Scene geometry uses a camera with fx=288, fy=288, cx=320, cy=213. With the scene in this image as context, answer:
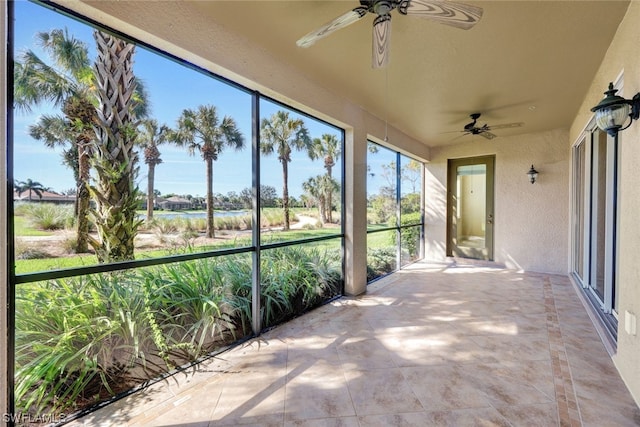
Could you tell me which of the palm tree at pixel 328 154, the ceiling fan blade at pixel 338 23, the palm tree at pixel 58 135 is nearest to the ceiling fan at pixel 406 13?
the ceiling fan blade at pixel 338 23

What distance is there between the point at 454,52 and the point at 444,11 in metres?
1.23

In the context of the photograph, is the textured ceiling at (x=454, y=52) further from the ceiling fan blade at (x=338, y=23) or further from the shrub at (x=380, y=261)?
the shrub at (x=380, y=261)

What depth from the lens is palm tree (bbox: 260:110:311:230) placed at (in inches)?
123

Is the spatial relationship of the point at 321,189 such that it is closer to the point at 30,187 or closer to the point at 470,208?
the point at 30,187

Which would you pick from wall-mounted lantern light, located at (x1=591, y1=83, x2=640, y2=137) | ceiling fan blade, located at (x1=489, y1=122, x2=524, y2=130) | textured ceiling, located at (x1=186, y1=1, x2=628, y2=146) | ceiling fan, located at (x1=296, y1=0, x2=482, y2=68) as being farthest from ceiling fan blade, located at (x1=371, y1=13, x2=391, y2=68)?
ceiling fan blade, located at (x1=489, y1=122, x2=524, y2=130)

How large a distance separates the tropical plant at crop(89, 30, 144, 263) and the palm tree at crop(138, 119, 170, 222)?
0.21ft

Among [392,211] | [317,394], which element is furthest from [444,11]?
[392,211]

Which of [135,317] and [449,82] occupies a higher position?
[449,82]

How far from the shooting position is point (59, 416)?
1735 mm

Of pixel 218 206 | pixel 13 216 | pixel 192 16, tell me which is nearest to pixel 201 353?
pixel 218 206

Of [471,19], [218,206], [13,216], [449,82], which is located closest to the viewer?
[13,216]

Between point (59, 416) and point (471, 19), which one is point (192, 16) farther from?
point (59, 416)

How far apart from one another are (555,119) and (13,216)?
6455mm

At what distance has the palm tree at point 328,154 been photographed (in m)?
3.92
